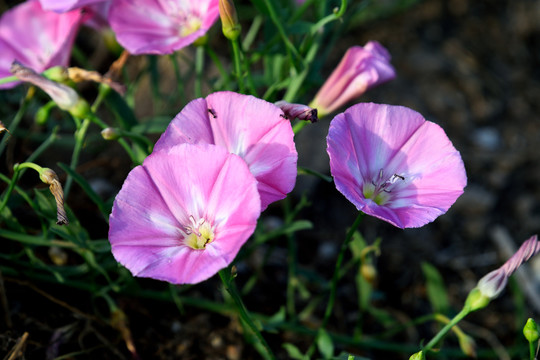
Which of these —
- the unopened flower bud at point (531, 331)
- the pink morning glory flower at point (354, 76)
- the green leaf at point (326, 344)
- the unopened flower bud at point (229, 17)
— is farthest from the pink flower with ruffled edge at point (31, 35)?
the unopened flower bud at point (531, 331)

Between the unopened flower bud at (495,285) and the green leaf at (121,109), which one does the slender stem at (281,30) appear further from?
the unopened flower bud at (495,285)

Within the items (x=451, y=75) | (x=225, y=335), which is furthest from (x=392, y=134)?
(x=451, y=75)

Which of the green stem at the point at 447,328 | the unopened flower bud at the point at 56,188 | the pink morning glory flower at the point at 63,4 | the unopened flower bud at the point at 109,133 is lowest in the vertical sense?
the green stem at the point at 447,328

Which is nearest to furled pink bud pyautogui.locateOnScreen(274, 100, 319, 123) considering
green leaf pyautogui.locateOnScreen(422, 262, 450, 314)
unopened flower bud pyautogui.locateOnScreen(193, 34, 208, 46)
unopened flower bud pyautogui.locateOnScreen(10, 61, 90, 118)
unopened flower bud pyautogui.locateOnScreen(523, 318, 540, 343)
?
unopened flower bud pyautogui.locateOnScreen(193, 34, 208, 46)

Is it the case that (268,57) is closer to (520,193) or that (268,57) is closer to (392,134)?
(392,134)

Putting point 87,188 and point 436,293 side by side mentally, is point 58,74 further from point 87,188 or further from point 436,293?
point 436,293
